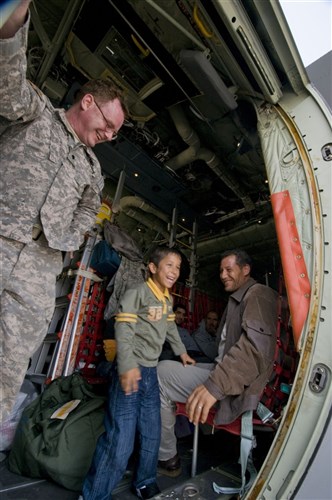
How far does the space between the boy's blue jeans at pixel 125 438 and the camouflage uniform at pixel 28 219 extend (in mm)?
740

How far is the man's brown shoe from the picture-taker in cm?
204

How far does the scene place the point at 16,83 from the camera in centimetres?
102

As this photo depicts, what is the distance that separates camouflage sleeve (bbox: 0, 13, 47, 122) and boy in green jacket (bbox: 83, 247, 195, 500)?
1.40 meters

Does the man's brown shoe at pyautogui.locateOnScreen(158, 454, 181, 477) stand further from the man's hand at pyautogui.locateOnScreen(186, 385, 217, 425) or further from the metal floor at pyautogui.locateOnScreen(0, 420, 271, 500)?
the man's hand at pyautogui.locateOnScreen(186, 385, 217, 425)

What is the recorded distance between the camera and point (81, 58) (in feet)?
10.2

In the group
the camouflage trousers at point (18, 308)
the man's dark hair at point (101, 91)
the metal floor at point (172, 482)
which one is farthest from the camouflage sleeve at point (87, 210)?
the metal floor at point (172, 482)

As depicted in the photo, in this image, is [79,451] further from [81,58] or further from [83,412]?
[81,58]

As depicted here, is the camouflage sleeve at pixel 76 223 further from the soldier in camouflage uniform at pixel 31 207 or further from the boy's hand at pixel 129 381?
the boy's hand at pixel 129 381

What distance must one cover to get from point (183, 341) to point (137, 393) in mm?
2098

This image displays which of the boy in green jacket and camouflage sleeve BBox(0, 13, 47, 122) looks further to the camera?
the boy in green jacket

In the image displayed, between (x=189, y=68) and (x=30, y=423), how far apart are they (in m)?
3.25

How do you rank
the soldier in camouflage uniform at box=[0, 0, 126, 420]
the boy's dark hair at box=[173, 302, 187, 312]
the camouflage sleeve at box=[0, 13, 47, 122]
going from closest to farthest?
the camouflage sleeve at box=[0, 13, 47, 122] < the soldier in camouflage uniform at box=[0, 0, 126, 420] < the boy's dark hair at box=[173, 302, 187, 312]

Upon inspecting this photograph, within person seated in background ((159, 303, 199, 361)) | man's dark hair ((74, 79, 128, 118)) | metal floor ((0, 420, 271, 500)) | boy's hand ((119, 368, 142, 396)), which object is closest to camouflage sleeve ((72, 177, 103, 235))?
man's dark hair ((74, 79, 128, 118))

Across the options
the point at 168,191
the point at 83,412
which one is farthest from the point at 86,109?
the point at 168,191
